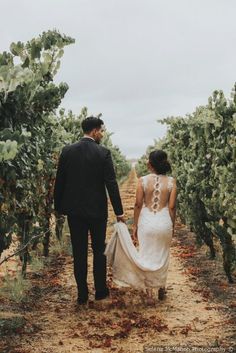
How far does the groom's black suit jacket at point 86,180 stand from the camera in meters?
6.59

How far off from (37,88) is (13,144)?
1.43m

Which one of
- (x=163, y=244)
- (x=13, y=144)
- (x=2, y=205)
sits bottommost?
(x=163, y=244)

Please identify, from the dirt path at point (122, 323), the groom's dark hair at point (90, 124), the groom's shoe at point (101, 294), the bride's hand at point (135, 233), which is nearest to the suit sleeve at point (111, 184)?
the groom's dark hair at point (90, 124)

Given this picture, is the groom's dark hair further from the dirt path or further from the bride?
the dirt path

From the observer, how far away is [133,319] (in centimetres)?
603

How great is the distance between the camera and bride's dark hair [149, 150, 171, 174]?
690 cm

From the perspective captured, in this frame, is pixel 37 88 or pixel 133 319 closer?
pixel 37 88

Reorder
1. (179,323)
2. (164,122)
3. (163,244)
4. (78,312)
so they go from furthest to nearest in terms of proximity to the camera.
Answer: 1. (164,122)
2. (163,244)
3. (78,312)
4. (179,323)

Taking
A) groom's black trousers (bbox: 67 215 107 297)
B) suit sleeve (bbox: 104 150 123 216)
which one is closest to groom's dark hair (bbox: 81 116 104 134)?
suit sleeve (bbox: 104 150 123 216)

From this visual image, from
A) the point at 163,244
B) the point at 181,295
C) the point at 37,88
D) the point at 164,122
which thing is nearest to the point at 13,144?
the point at 37,88

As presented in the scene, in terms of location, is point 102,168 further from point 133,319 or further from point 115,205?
point 133,319

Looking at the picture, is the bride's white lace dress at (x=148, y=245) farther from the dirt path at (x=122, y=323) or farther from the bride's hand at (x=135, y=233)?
the dirt path at (x=122, y=323)

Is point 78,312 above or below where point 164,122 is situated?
below

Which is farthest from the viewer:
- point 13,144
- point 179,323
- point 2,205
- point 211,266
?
point 211,266
